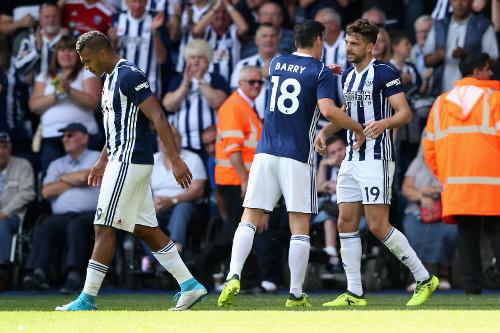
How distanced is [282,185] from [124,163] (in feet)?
4.44

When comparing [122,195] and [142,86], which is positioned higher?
[142,86]

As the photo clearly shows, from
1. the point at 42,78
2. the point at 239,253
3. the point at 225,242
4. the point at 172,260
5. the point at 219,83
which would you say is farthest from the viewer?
the point at 42,78

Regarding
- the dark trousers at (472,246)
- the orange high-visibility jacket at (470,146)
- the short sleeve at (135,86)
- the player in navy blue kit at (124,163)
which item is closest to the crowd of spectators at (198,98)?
the dark trousers at (472,246)

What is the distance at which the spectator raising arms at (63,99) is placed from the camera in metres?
14.4

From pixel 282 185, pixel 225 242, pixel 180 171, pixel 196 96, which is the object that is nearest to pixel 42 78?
pixel 196 96

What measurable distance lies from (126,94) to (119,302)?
2622 millimetres

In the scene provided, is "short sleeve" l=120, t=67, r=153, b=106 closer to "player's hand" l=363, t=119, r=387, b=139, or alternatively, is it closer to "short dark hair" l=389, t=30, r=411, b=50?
"player's hand" l=363, t=119, r=387, b=139

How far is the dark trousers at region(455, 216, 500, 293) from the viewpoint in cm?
1203

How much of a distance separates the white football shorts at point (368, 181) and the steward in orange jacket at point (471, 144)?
2076 mm

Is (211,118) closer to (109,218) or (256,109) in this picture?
(256,109)

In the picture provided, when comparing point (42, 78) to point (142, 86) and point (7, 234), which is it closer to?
point (7, 234)

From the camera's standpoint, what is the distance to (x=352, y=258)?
10.2 metres

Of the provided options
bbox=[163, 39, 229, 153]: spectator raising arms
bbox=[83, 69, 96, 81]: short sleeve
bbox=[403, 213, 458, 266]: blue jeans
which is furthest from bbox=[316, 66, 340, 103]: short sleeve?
bbox=[83, 69, 96, 81]: short sleeve
